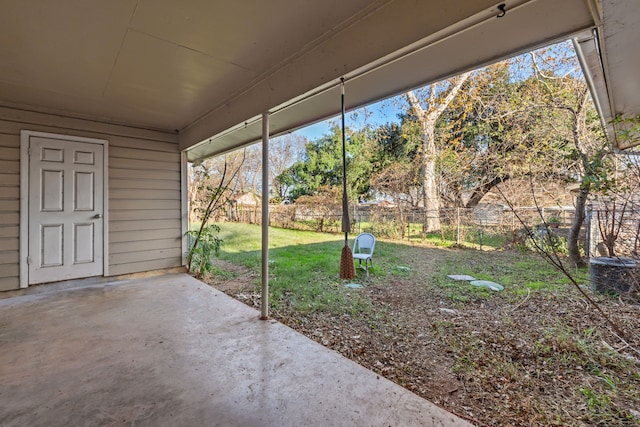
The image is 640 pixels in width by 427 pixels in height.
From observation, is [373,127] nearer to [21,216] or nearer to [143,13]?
[143,13]

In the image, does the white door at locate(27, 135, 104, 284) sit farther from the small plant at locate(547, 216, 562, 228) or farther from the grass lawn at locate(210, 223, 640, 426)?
the small plant at locate(547, 216, 562, 228)

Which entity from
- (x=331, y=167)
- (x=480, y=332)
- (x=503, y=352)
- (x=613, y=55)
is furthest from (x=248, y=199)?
(x=613, y=55)

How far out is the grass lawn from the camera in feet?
5.27

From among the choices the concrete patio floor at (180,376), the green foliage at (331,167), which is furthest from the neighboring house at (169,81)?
the green foliage at (331,167)

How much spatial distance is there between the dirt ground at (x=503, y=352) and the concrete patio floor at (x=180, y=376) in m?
0.30

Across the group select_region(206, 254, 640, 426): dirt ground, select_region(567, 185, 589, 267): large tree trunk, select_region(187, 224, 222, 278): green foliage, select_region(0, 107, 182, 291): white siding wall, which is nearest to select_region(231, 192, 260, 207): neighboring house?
select_region(187, 224, 222, 278): green foliage

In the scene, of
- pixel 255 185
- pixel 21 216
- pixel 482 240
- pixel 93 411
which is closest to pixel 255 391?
pixel 93 411

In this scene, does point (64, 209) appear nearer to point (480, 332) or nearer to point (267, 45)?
point (267, 45)

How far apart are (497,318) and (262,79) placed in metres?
3.22

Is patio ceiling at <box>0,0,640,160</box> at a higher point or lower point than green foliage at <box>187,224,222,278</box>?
higher

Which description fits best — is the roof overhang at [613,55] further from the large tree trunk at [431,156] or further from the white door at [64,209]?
the white door at [64,209]

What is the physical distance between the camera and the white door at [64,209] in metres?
3.43

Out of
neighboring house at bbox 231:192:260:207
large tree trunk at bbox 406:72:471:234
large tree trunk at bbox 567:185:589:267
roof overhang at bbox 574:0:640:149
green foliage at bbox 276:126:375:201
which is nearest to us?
roof overhang at bbox 574:0:640:149

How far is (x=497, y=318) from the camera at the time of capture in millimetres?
2729
